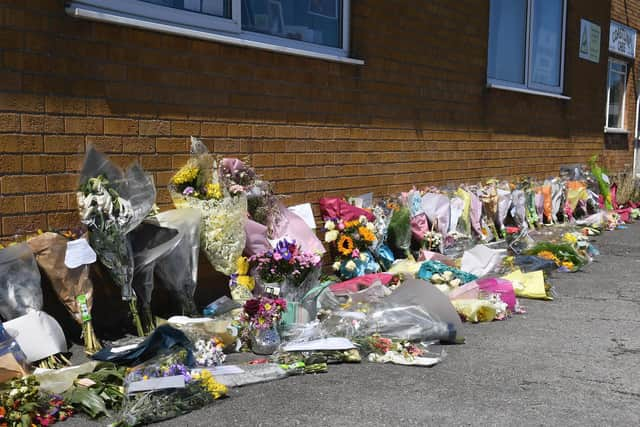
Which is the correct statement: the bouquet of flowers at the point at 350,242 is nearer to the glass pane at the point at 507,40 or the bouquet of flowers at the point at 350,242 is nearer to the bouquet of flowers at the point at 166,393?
the bouquet of flowers at the point at 166,393

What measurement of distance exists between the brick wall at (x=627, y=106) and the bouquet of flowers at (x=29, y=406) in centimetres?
1259

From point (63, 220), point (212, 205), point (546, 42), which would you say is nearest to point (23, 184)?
point (63, 220)

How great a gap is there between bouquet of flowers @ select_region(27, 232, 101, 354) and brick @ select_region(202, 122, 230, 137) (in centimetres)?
143

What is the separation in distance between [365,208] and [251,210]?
5.34 feet

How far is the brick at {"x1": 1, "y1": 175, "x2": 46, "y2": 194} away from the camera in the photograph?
4246mm

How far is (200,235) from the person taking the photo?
5.02 m

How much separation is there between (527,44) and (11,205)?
8.24 meters

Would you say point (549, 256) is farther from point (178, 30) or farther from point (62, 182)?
point (62, 182)

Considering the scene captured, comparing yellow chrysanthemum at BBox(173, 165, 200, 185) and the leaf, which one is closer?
the leaf

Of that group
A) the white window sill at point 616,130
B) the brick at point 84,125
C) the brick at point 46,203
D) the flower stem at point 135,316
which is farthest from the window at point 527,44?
the brick at point 46,203

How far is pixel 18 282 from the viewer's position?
4102 millimetres

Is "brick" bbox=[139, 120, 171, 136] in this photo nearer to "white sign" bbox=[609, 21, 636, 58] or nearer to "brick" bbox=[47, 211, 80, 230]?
"brick" bbox=[47, 211, 80, 230]

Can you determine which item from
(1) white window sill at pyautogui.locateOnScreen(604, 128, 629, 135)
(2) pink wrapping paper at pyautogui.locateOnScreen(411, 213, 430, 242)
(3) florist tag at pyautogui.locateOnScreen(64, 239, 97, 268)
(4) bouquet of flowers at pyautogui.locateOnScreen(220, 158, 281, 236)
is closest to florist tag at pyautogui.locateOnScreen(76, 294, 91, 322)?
(3) florist tag at pyautogui.locateOnScreen(64, 239, 97, 268)

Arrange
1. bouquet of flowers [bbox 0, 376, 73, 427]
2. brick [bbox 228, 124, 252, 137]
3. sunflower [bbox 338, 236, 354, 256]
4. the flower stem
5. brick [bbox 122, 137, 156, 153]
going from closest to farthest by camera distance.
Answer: bouquet of flowers [bbox 0, 376, 73, 427] → the flower stem → brick [bbox 122, 137, 156, 153] → brick [bbox 228, 124, 252, 137] → sunflower [bbox 338, 236, 354, 256]
